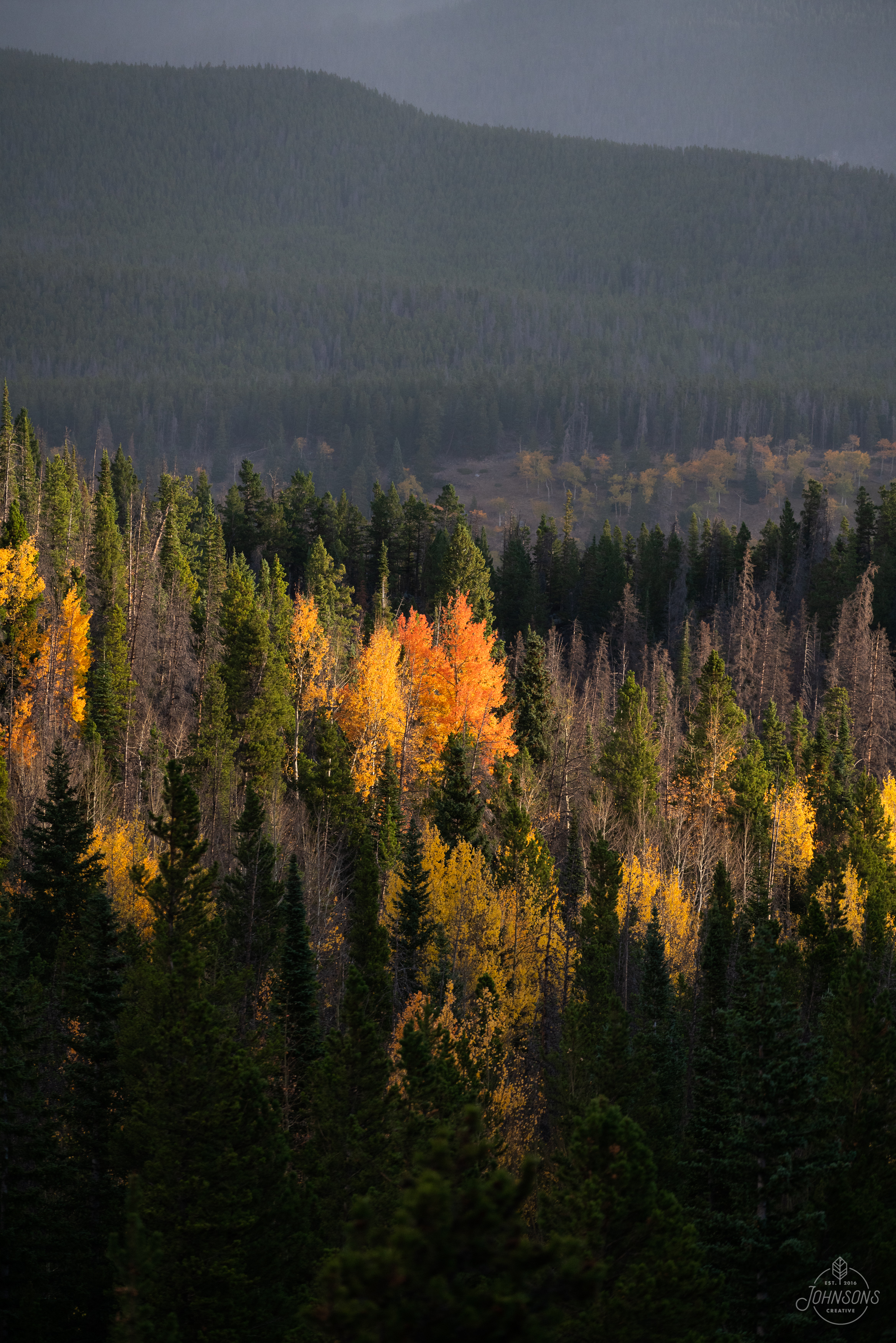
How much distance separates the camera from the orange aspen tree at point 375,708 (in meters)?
62.8

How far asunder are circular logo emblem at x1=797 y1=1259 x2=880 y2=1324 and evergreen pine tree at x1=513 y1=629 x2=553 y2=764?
141 ft

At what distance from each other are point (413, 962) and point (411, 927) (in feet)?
5.29

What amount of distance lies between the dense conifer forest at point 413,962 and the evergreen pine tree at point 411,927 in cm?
18

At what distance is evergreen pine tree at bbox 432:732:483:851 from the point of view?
1996 inches

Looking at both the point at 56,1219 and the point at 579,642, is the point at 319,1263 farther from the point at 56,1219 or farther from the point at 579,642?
the point at 579,642

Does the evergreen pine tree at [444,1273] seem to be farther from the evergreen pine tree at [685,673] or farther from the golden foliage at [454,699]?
the evergreen pine tree at [685,673]

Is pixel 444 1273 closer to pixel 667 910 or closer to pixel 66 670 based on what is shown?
pixel 667 910

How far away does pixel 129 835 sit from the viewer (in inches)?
2048

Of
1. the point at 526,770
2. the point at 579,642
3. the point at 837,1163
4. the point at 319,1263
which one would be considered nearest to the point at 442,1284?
the point at 319,1263

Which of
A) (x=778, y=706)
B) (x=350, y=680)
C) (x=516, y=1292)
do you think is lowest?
(x=778, y=706)

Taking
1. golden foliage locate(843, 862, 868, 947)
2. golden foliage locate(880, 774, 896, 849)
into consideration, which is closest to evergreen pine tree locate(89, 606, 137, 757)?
golden foliage locate(843, 862, 868, 947)

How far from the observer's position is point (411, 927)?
140 ft

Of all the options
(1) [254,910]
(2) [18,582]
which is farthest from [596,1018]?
(2) [18,582]

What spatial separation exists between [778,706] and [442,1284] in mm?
88447
